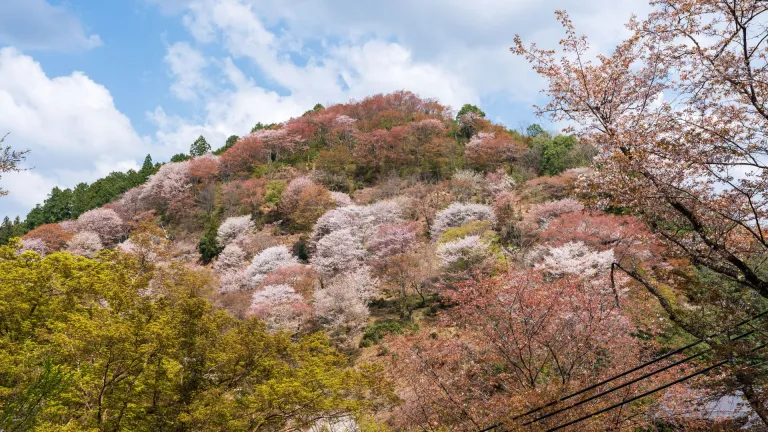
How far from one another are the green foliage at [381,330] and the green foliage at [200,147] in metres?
47.5

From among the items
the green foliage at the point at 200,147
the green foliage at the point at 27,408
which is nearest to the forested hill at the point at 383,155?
the green foliage at the point at 200,147

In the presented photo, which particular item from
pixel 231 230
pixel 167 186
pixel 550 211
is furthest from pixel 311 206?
pixel 167 186

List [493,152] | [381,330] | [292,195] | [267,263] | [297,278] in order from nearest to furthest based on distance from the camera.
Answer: [381,330]
[297,278]
[267,263]
[292,195]
[493,152]

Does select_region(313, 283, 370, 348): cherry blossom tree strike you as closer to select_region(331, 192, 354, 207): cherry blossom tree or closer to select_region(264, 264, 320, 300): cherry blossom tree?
select_region(264, 264, 320, 300): cherry blossom tree

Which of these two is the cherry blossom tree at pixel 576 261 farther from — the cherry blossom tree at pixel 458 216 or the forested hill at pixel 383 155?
the forested hill at pixel 383 155

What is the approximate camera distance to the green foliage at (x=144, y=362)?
29.1 feet

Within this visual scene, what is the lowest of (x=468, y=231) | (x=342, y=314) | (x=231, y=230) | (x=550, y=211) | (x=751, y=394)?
(x=342, y=314)

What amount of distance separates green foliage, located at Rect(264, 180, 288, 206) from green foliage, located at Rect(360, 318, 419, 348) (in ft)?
65.6

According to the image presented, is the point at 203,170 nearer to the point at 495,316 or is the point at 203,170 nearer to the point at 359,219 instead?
the point at 359,219

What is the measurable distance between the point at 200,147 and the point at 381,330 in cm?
4908

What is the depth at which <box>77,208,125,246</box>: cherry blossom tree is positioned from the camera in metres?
43.2

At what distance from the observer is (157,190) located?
48.5m

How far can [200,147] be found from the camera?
6141cm

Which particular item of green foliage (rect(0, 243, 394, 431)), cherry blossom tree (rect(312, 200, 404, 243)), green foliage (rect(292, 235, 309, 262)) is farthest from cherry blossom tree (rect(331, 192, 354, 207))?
green foliage (rect(0, 243, 394, 431))
